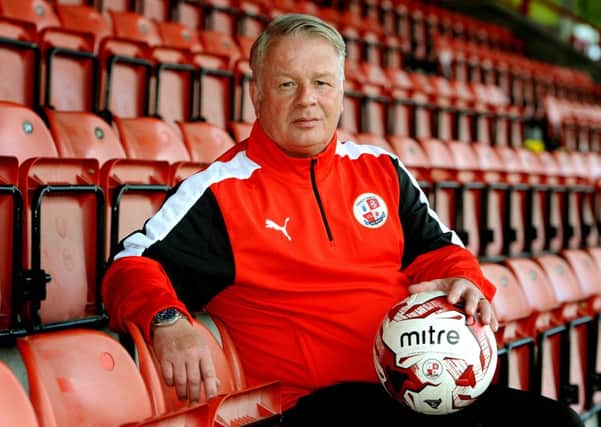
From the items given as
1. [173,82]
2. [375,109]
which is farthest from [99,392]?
[375,109]

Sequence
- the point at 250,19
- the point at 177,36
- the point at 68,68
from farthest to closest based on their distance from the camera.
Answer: the point at 250,19 < the point at 177,36 < the point at 68,68

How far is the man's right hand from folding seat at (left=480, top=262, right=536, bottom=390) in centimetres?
90

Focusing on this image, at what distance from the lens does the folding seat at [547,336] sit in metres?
2.14

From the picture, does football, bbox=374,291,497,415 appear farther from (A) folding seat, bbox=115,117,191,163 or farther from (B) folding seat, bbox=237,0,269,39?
(B) folding seat, bbox=237,0,269,39

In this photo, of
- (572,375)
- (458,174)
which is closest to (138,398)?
(572,375)

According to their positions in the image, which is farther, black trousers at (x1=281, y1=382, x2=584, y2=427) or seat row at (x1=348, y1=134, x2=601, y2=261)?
seat row at (x1=348, y1=134, x2=601, y2=261)

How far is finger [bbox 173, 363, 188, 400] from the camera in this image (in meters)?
1.14

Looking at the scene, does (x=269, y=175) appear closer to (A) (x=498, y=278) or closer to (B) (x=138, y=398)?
(B) (x=138, y=398)

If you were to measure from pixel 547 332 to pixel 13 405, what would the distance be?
1616mm

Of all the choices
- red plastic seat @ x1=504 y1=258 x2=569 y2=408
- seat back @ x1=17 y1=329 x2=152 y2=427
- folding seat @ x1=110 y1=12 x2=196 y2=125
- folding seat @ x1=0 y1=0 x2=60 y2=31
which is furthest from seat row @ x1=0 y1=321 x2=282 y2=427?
folding seat @ x1=0 y1=0 x2=60 y2=31

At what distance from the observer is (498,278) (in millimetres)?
2240

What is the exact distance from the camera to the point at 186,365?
115 centimetres

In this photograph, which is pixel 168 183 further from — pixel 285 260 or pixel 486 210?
pixel 486 210

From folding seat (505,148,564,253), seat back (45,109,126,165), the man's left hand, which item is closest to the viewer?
the man's left hand
